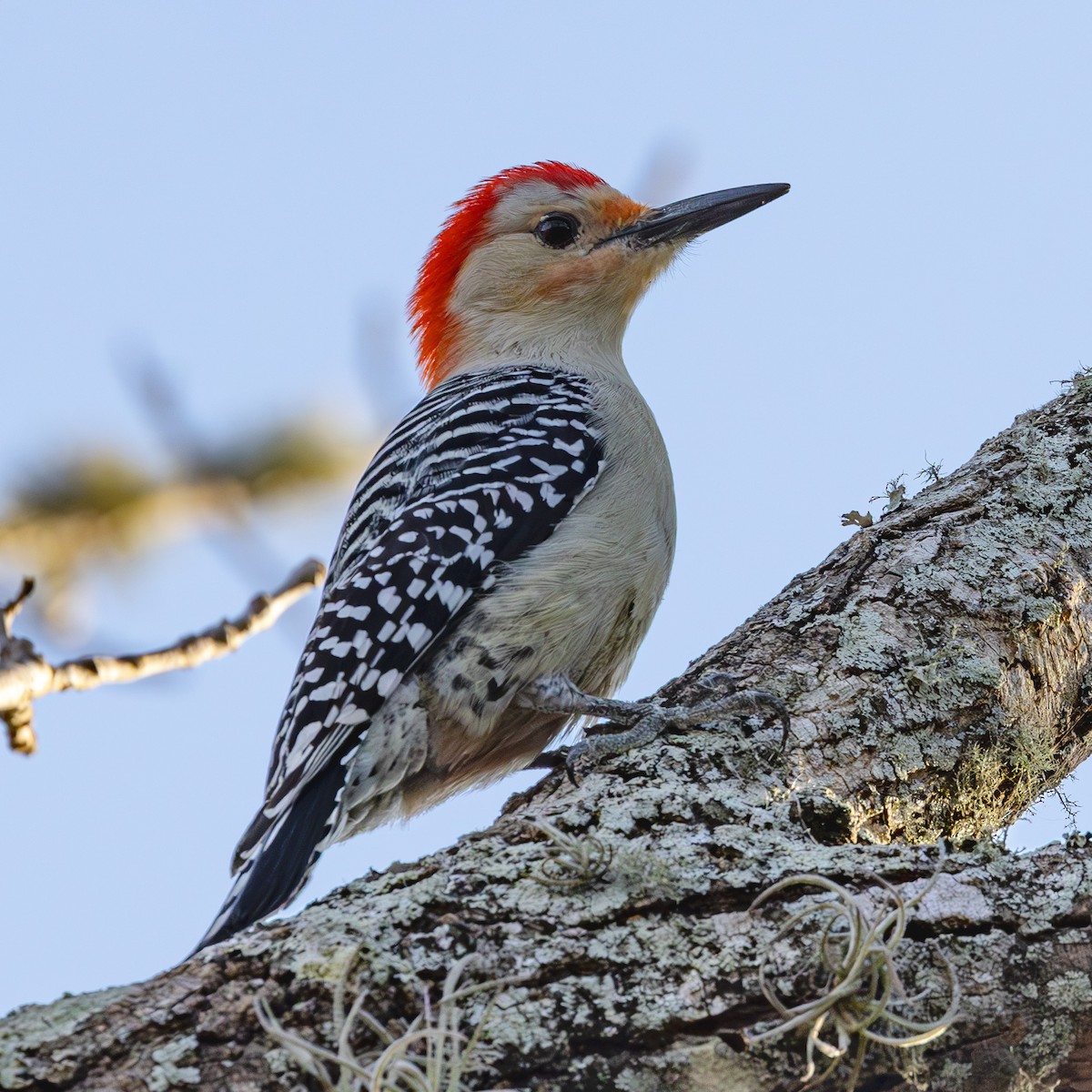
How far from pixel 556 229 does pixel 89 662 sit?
3365mm

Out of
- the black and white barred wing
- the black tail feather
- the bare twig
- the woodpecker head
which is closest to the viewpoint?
the bare twig

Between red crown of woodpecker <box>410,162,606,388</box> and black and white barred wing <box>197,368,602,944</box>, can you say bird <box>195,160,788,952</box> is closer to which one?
black and white barred wing <box>197,368,602,944</box>

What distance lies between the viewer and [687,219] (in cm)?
569

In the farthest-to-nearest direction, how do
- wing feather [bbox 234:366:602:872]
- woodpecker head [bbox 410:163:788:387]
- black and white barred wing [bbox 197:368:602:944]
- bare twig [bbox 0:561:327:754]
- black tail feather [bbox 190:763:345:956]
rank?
woodpecker head [bbox 410:163:788:387], wing feather [bbox 234:366:602:872], black and white barred wing [bbox 197:368:602:944], black tail feather [bbox 190:763:345:956], bare twig [bbox 0:561:327:754]

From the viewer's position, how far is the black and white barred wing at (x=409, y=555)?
3568mm

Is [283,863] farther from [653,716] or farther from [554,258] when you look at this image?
[554,258]

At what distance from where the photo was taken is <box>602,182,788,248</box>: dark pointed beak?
222 inches

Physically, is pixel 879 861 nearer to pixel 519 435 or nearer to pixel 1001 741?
pixel 1001 741

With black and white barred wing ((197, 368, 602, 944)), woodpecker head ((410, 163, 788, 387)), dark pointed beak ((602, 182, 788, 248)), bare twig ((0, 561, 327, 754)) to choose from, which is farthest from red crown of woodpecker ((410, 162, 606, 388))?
bare twig ((0, 561, 327, 754))

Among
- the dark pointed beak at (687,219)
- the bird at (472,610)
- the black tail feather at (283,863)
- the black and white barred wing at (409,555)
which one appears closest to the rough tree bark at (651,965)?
the bird at (472,610)

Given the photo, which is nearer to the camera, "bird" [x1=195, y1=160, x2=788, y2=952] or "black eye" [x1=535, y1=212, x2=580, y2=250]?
"bird" [x1=195, y1=160, x2=788, y2=952]

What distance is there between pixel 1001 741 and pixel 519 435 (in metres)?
1.85

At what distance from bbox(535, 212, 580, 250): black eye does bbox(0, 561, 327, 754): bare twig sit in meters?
2.57

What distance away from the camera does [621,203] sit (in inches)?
226
